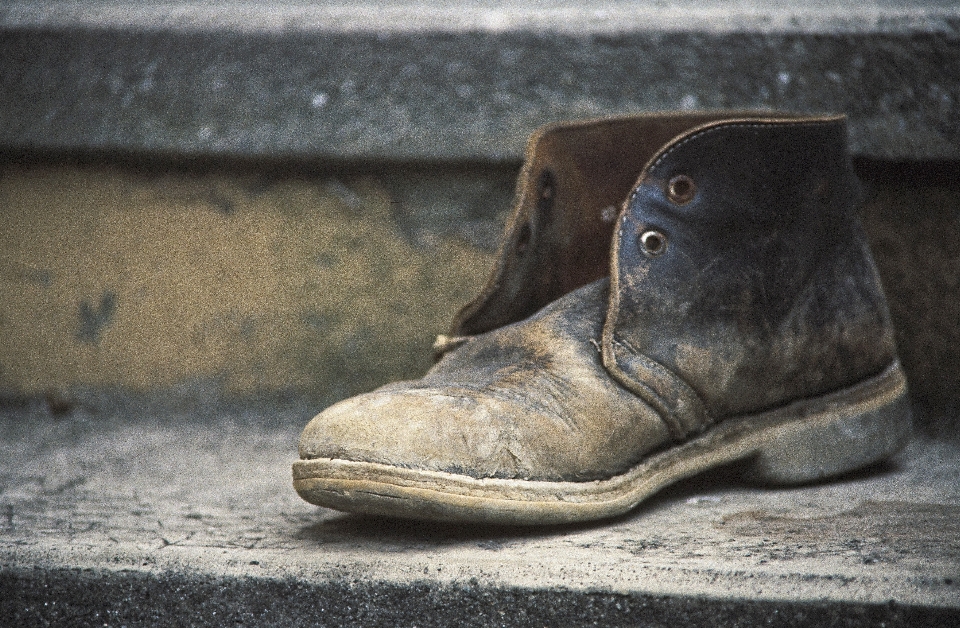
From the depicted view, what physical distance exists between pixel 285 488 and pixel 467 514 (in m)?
0.31

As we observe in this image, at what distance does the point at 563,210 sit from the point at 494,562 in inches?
18.9

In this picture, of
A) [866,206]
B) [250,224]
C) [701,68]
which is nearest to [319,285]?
[250,224]

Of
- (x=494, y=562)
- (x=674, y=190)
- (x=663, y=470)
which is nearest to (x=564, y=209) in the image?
(x=674, y=190)

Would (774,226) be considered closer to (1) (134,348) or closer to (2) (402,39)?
(2) (402,39)

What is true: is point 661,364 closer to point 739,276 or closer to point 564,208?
point 739,276

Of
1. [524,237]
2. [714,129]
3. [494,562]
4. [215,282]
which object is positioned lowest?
[494,562]

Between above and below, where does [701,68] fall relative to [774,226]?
above

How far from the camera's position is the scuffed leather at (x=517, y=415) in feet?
2.33

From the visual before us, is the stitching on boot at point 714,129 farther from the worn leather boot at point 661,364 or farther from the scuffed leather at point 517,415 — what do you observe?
the scuffed leather at point 517,415

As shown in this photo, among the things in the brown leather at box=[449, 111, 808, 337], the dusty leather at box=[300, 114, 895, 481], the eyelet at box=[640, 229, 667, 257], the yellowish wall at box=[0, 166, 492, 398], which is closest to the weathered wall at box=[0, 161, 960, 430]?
the yellowish wall at box=[0, 166, 492, 398]

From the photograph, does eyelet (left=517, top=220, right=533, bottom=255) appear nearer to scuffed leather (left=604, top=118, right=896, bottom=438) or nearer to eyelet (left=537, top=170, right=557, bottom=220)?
eyelet (left=537, top=170, right=557, bottom=220)

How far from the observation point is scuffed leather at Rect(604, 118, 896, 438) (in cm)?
83

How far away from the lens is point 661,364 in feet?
2.72

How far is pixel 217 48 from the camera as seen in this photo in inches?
49.4
